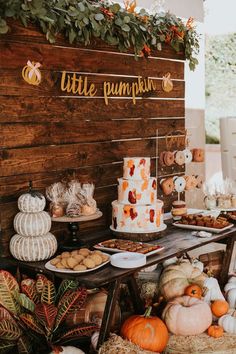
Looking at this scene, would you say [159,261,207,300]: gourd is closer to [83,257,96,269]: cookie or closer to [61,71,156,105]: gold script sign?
[83,257,96,269]: cookie

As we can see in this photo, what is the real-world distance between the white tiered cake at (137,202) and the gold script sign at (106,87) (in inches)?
23.9

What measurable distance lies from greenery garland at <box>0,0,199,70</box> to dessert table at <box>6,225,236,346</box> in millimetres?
1480

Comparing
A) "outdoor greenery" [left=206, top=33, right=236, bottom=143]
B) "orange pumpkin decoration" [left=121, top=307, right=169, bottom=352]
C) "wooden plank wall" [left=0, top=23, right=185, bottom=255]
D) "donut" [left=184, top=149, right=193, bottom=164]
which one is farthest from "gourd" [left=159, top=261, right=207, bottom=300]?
"outdoor greenery" [left=206, top=33, right=236, bottom=143]

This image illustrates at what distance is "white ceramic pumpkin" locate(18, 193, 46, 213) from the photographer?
349cm

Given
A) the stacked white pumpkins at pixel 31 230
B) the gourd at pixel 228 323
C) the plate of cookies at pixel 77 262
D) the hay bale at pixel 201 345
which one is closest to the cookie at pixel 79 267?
the plate of cookies at pixel 77 262

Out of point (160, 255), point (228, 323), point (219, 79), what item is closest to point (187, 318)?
point (228, 323)

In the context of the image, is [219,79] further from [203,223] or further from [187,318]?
[187,318]

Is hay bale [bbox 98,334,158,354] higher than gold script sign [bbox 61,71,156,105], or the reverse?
gold script sign [bbox 61,71,156,105]

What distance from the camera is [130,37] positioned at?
14.0 feet

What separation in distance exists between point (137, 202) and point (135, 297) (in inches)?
27.0

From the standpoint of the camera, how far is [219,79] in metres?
12.0

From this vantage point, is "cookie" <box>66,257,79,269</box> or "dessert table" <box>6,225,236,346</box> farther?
"cookie" <box>66,257,79,269</box>

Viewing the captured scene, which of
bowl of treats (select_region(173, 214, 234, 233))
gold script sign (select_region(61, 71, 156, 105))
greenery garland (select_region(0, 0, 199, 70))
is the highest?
greenery garland (select_region(0, 0, 199, 70))

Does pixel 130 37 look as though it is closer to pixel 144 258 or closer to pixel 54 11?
pixel 54 11
